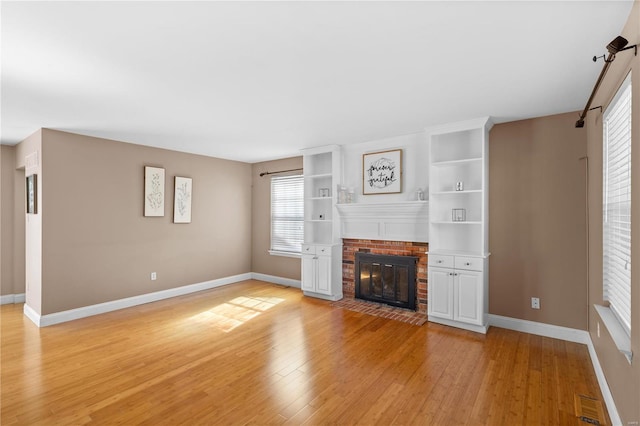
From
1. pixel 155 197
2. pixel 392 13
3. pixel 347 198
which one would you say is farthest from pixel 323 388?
pixel 155 197

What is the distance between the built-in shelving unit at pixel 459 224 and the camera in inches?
153

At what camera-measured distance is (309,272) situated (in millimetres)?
5504

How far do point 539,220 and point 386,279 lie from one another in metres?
2.14

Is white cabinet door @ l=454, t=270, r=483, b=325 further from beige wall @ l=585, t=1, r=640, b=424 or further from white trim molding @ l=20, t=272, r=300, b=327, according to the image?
white trim molding @ l=20, t=272, r=300, b=327

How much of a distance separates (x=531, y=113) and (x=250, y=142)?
3719mm

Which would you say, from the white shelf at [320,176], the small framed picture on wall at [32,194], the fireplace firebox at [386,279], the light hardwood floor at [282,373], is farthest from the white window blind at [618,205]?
the small framed picture on wall at [32,194]

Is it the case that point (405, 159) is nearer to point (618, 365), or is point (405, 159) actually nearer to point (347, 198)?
point (347, 198)

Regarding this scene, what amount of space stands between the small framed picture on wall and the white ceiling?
0.73 metres

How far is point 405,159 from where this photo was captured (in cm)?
477

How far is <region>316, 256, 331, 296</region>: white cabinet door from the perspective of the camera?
527 cm

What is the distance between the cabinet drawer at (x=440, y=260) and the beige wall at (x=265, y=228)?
283 centimetres

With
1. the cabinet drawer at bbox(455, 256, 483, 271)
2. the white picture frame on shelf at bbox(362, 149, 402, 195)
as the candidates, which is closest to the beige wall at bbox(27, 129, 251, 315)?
the white picture frame on shelf at bbox(362, 149, 402, 195)

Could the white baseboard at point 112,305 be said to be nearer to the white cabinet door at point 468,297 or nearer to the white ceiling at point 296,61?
the white ceiling at point 296,61

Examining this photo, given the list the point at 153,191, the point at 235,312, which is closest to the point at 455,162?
the point at 235,312
